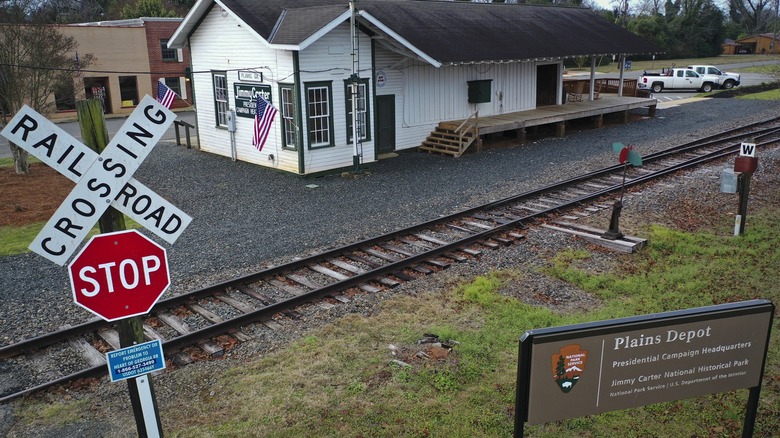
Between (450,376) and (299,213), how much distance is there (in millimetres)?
7878

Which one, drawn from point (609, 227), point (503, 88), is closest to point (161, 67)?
point (503, 88)

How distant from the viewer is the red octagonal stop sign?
384 centimetres

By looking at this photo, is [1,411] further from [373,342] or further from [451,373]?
[451,373]

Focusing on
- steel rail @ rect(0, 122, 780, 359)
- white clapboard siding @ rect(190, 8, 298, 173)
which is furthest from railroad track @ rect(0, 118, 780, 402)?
white clapboard siding @ rect(190, 8, 298, 173)

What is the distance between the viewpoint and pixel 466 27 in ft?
78.8

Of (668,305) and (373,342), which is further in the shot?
(668,305)

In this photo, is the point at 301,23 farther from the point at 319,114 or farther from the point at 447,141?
the point at 447,141

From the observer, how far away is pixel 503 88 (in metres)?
24.3

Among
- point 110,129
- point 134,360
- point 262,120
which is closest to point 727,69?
point 110,129

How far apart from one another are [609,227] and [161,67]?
33.0m

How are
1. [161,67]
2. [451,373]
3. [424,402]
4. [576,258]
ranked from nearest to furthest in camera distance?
[424,402] < [451,373] < [576,258] < [161,67]

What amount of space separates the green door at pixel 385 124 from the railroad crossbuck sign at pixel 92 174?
15791 mm

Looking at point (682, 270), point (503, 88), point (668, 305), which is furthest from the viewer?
point (503, 88)

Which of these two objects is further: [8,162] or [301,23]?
[8,162]
